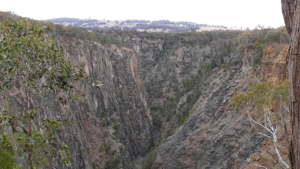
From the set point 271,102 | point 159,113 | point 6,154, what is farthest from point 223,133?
point 159,113

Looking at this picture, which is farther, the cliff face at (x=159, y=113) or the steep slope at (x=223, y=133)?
the cliff face at (x=159, y=113)

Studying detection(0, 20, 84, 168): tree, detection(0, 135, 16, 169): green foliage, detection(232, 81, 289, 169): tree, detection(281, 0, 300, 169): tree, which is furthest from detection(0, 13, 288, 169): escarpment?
detection(281, 0, 300, 169): tree

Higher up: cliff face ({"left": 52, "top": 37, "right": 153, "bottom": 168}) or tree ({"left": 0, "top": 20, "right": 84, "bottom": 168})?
tree ({"left": 0, "top": 20, "right": 84, "bottom": 168})

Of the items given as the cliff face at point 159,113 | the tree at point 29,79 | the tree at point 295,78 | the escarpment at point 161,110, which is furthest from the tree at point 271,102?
the tree at point 29,79

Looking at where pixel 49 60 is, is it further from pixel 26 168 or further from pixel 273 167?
pixel 273 167

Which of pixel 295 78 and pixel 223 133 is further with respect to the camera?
pixel 223 133

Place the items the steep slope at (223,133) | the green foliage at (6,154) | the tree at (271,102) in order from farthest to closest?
the steep slope at (223,133), the tree at (271,102), the green foliage at (6,154)

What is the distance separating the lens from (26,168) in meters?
4.21

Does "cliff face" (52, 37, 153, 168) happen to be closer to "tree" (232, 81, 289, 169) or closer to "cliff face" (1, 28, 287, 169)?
"cliff face" (1, 28, 287, 169)

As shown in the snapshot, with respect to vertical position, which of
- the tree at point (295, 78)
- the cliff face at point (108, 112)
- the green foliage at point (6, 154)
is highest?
the tree at point (295, 78)

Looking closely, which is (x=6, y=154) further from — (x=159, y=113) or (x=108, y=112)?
(x=159, y=113)

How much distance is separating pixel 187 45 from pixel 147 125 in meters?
30.4

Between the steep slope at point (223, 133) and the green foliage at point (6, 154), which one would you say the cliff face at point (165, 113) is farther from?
the green foliage at point (6, 154)

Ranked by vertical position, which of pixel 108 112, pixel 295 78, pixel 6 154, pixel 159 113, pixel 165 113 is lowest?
pixel 159 113
